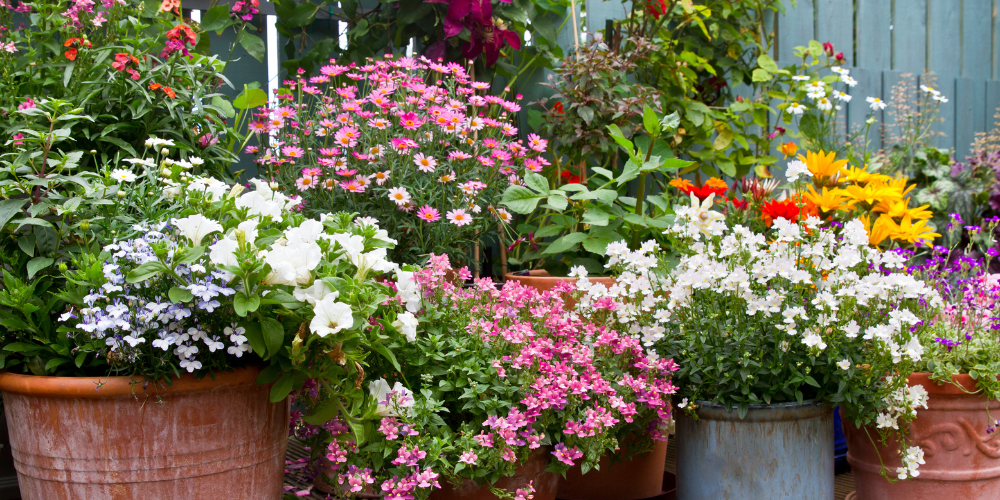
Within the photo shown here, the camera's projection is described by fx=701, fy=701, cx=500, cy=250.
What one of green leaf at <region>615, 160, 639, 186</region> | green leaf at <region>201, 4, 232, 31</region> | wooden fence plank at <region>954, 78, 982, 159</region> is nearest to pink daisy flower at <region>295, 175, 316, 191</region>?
green leaf at <region>201, 4, 232, 31</region>

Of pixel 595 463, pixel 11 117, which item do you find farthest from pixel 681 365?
pixel 11 117

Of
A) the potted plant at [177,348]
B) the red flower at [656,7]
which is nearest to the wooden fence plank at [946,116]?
the red flower at [656,7]

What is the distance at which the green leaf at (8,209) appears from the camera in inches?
46.0

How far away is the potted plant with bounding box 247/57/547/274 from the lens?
183cm

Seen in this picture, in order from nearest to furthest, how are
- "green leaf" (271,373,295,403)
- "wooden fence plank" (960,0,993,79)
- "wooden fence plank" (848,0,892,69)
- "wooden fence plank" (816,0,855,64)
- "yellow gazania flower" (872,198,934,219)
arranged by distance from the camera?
"green leaf" (271,373,295,403), "yellow gazania flower" (872,198,934,219), "wooden fence plank" (816,0,855,64), "wooden fence plank" (848,0,892,69), "wooden fence plank" (960,0,993,79)

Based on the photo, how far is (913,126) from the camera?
355 cm

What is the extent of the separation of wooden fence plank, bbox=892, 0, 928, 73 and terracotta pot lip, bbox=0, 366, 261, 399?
3.73 m

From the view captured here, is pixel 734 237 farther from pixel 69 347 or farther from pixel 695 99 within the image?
pixel 695 99

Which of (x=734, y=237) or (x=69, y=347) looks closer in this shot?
(x=69, y=347)

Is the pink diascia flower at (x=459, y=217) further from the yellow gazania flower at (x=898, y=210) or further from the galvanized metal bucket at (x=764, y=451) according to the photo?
the yellow gazania flower at (x=898, y=210)

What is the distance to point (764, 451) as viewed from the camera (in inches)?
56.4

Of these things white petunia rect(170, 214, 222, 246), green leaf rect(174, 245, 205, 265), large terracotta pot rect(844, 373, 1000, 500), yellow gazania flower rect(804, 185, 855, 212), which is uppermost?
yellow gazania flower rect(804, 185, 855, 212)

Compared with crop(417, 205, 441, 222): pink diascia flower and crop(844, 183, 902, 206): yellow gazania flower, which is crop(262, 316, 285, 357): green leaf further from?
crop(844, 183, 902, 206): yellow gazania flower

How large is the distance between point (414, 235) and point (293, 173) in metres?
0.37
